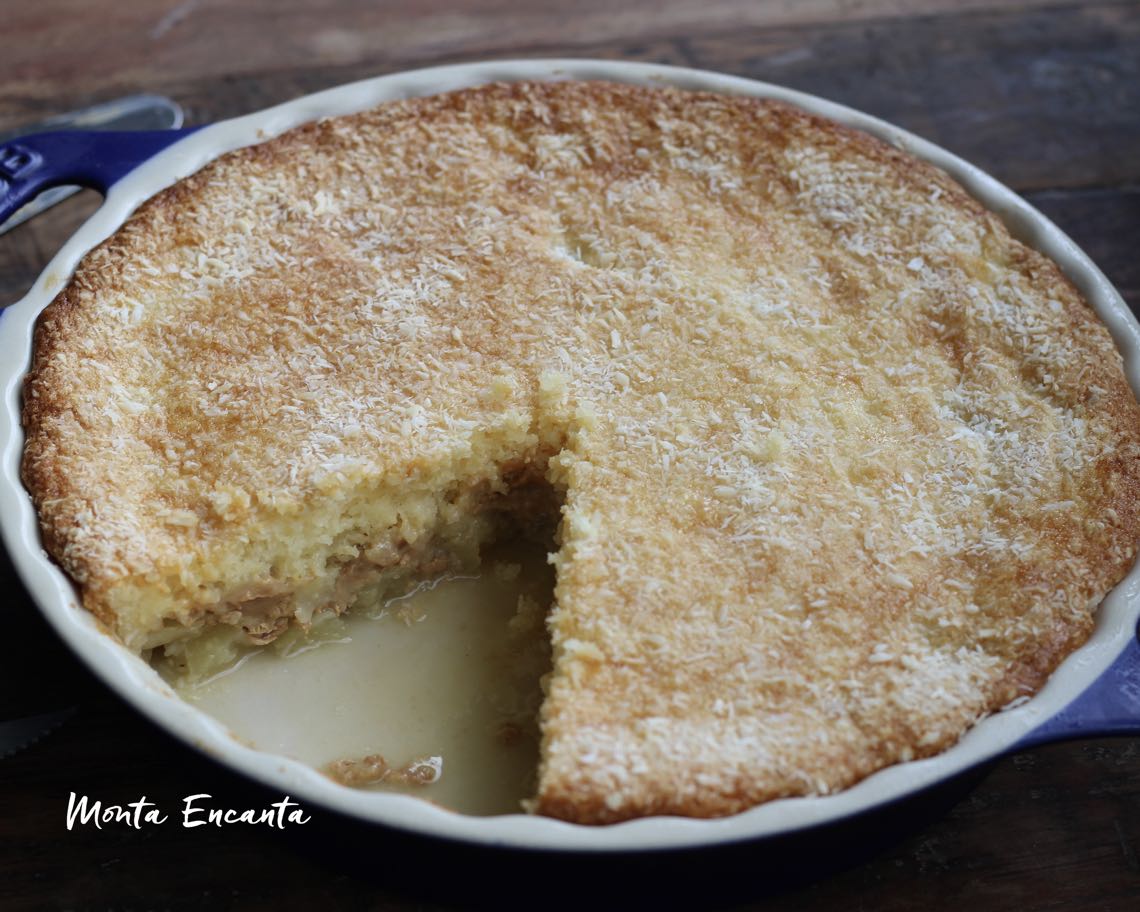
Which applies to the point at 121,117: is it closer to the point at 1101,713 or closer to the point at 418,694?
the point at 418,694

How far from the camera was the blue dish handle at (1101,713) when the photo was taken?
1983 mm

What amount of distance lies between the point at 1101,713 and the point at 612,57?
2504mm

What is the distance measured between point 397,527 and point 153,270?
75 cm

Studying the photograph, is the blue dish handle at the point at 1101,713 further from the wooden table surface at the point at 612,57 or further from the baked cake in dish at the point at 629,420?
the wooden table surface at the point at 612,57

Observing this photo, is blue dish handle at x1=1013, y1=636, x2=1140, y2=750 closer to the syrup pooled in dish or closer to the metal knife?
the syrup pooled in dish

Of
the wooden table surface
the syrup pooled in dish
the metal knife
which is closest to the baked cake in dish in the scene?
the syrup pooled in dish

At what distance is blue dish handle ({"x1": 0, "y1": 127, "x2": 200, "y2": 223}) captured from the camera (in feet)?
8.93

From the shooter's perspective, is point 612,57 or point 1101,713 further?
point 612,57

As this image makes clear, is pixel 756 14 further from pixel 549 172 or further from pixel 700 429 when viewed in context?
pixel 700 429

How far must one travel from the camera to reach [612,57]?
3797mm

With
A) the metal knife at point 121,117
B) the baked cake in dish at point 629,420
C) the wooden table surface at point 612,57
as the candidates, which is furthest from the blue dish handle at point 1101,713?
the metal knife at point 121,117

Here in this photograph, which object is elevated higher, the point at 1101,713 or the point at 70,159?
the point at 70,159

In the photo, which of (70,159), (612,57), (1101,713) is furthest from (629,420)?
(612,57)

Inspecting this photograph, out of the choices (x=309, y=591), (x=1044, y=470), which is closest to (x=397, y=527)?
(x=309, y=591)
